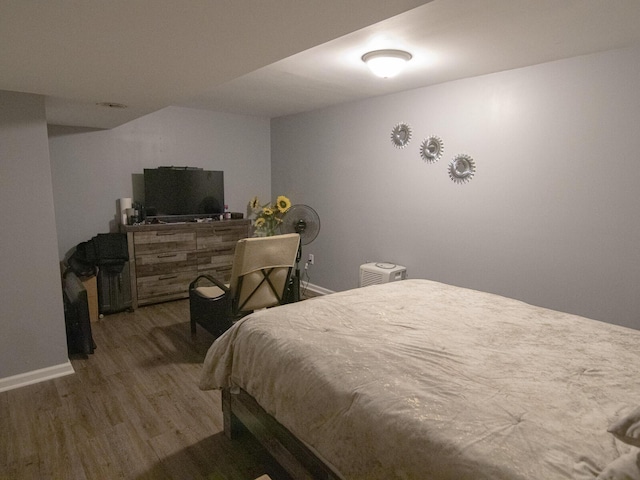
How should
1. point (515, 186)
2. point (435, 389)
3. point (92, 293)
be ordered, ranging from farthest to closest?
point (92, 293) → point (515, 186) → point (435, 389)

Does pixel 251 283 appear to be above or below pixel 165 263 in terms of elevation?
above

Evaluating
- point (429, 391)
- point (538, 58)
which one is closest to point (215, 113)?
point (538, 58)

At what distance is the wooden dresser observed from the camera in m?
4.22

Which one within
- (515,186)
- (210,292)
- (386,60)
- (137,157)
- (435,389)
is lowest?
(210,292)

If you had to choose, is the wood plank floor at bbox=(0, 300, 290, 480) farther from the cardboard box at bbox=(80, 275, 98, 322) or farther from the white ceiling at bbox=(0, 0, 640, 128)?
the white ceiling at bbox=(0, 0, 640, 128)

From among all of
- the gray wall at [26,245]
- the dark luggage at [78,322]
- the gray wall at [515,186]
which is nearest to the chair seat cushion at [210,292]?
the dark luggage at [78,322]

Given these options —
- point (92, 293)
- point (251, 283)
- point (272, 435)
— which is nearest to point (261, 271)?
point (251, 283)

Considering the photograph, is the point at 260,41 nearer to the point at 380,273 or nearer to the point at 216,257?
the point at 380,273

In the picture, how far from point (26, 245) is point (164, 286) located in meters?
1.90

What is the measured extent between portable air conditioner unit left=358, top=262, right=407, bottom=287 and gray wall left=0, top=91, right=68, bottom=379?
2728mm

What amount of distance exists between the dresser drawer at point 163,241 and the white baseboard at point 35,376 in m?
1.59

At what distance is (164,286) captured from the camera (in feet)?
14.5

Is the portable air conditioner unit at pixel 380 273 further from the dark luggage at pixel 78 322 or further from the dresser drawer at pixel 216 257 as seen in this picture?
the dark luggage at pixel 78 322

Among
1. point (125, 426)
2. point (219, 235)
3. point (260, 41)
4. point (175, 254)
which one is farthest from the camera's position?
point (219, 235)
